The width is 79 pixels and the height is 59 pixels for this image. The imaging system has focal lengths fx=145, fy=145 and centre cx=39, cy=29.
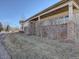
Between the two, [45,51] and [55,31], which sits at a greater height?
[55,31]

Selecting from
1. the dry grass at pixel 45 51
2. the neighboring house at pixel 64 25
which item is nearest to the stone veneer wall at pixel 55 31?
the neighboring house at pixel 64 25

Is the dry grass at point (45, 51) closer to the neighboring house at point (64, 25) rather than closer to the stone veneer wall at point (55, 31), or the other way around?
the neighboring house at point (64, 25)

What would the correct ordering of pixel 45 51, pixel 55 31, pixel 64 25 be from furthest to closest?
pixel 55 31, pixel 64 25, pixel 45 51

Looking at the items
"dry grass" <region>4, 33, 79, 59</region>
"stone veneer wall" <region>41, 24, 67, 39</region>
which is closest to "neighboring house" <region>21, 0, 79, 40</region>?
"stone veneer wall" <region>41, 24, 67, 39</region>

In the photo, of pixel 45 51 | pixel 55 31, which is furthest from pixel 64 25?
pixel 45 51

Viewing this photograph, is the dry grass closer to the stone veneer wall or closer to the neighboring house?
the neighboring house

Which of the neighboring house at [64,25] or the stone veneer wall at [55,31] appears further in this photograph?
the stone veneer wall at [55,31]

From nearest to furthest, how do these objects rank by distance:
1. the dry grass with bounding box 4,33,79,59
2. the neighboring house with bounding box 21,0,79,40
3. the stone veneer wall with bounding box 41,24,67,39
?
the dry grass with bounding box 4,33,79,59 → the neighboring house with bounding box 21,0,79,40 → the stone veneer wall with bounding box 41,24,67,39

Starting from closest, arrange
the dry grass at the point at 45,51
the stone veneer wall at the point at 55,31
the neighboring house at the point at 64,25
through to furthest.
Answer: the dry grass at the point at 45,51 < the neighboring house at the point at 64,25 < the stone veneer wall at the point at 55,31

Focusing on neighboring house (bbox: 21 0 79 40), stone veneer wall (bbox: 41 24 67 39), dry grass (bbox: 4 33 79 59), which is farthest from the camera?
stone veneer wall (bbox: 41 24 67 39)

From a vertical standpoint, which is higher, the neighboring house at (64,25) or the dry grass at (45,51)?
the neighboring house at (64,25)

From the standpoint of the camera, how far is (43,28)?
→ 570 inches

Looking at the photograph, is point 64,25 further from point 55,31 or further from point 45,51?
point 45,51

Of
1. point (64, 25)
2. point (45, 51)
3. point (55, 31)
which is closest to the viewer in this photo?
point (45, 51)
